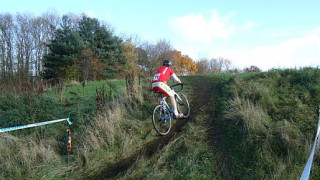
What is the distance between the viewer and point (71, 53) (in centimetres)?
3045

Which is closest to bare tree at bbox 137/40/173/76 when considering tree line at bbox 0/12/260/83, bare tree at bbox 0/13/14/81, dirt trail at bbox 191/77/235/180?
tree line at bbox 0/12/260/83

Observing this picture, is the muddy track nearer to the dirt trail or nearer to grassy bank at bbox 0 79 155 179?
grassy bank at bbox 0 79 155 179

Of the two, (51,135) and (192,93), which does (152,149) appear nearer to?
(51,135)

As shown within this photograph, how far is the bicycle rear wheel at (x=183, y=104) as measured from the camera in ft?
29.8

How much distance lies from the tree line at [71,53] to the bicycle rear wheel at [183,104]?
1087 centimetres

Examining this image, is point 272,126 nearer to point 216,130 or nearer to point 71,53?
point 216,130

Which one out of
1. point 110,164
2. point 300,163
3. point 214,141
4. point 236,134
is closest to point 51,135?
point 110,164

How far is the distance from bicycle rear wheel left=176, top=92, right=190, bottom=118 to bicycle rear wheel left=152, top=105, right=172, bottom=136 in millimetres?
1179

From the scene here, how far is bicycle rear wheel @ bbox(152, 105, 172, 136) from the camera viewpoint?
25.2ft

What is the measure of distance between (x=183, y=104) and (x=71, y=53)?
24.8 m

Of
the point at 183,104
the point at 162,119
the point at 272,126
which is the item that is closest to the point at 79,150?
the point at 162,119

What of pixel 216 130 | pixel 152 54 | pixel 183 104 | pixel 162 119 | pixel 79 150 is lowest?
pixel 79 150

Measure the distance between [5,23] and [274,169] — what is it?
47081 mm

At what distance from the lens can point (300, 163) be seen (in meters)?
5.27
